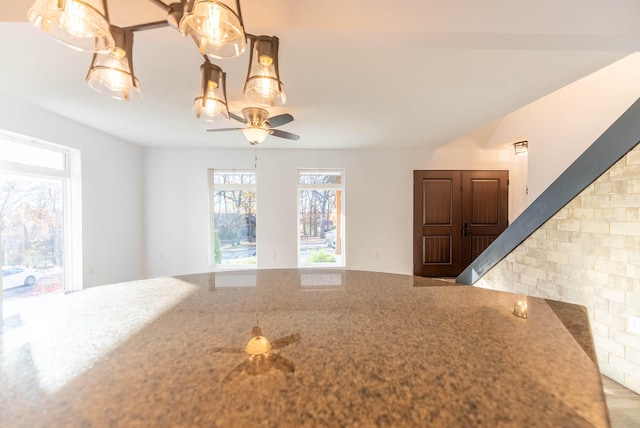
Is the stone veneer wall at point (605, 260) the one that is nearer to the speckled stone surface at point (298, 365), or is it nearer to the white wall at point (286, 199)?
the speckled stone surface at point (298, 365)

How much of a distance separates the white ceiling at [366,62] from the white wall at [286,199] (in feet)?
3.14

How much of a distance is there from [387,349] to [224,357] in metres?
0.38

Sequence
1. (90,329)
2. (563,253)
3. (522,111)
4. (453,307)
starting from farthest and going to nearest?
(522,111) < (563,253) < (453,307) < (90,329)

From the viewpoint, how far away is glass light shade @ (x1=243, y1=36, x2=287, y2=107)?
1.21 meters

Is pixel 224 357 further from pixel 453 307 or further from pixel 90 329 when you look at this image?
pixel 453 307

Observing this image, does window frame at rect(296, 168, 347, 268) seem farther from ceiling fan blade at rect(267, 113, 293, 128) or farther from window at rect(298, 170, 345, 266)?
ceiling fan blade at rect(267, 113, 293, 128)

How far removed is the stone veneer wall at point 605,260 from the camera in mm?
1701

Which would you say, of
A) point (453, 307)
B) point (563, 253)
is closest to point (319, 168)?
point (563, 253)

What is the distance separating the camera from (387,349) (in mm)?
613

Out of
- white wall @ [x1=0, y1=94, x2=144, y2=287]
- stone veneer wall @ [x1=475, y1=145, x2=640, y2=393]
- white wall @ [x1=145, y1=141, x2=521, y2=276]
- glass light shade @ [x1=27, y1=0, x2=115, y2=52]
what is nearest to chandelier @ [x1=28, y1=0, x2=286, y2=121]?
glass light shade @ [x1=27, y1=0, x2=115, y2=52]

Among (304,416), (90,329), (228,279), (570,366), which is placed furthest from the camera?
(228,279)

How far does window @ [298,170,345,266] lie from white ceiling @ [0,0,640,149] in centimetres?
121

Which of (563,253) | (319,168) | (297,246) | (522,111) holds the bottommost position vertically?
(297,246)

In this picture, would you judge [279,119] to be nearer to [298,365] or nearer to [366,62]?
[366,62]
